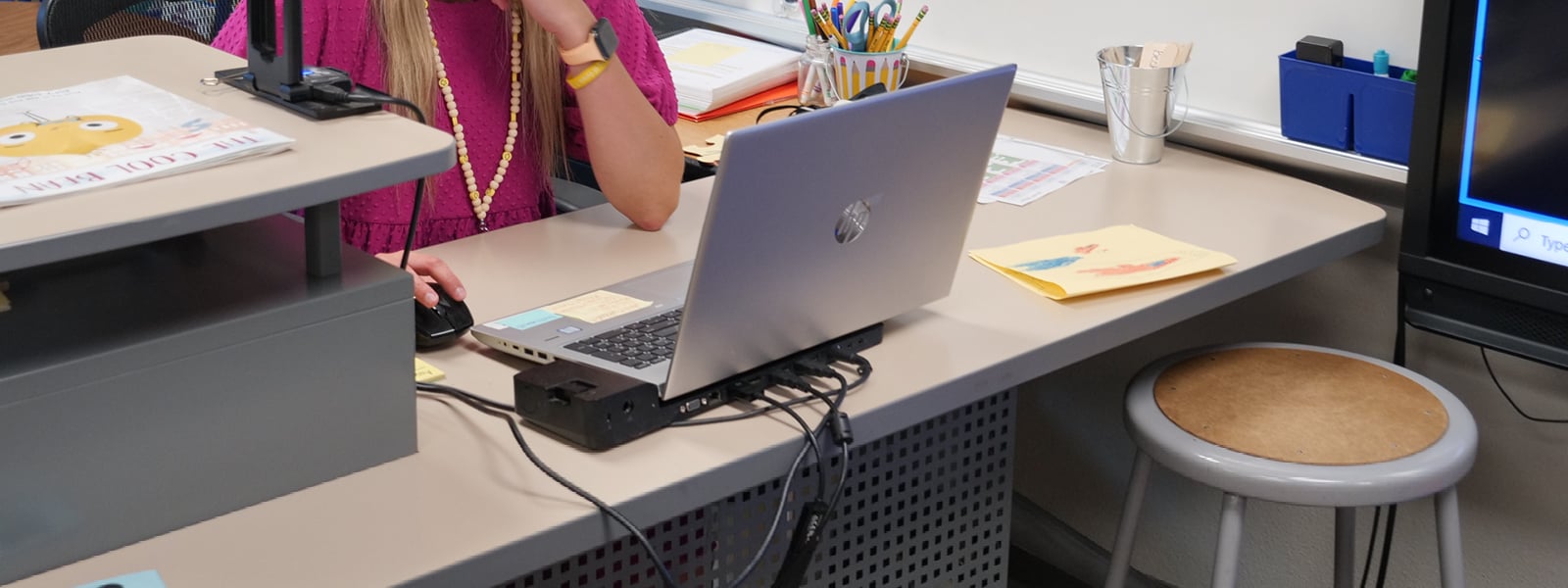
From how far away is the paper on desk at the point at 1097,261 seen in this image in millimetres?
1411

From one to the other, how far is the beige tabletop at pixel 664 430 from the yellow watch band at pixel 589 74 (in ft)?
0.53

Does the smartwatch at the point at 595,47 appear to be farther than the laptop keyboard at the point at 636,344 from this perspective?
Yes

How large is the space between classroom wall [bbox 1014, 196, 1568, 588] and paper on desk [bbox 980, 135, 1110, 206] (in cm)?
34

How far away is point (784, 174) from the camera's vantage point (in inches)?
40.9

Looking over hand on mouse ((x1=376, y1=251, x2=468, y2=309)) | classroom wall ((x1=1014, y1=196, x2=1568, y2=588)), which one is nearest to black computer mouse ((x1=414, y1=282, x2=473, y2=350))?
hand on mouse ((x1=376, y1=251, x2=468, y2=309))

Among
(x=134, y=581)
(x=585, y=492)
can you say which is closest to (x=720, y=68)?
(x=585, y=492)

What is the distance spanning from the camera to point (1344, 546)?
5.45 ft

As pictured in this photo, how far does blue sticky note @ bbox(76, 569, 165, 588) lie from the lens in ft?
2.85

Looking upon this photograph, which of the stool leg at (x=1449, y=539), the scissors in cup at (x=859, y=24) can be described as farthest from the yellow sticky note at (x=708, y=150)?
the stool leg at (x=1449, y=539)

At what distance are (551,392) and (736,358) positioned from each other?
0.15 meters

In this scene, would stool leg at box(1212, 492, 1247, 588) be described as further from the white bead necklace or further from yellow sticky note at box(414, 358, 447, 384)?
the white bead necklace

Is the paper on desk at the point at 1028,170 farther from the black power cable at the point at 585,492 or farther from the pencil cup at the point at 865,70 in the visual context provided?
the black power cable at the point at 585,492

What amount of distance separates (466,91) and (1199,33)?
3.10 ft

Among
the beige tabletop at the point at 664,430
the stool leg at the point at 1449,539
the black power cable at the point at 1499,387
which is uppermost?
the beige tabletop at the point at 664,430
